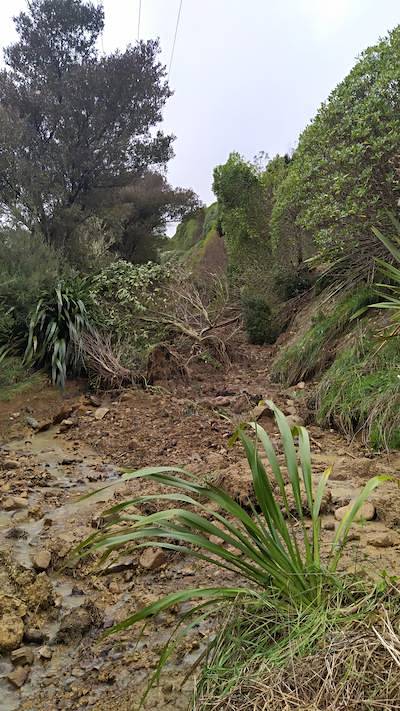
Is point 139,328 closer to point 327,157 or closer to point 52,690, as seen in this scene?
point 327,157

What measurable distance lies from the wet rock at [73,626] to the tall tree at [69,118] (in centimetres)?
949

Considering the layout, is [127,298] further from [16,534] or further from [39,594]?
[39,594]

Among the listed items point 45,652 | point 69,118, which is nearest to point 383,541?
point 45,652

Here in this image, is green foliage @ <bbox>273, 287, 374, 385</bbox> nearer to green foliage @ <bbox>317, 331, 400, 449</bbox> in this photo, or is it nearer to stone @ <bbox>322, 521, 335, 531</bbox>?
green foliage @ <bbox>317, 331, 400, 449</bbox>

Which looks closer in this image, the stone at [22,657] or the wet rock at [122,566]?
the stone at [22,657]

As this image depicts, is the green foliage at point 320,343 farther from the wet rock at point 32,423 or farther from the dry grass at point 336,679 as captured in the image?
the dry grass at point 336,679

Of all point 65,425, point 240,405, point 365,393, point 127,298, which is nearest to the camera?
point 365,393

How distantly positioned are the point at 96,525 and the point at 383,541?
66.3 inches

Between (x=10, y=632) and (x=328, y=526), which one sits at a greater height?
(x=10, y=632)

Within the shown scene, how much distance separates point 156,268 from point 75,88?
606 cm

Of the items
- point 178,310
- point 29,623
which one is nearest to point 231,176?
point 178,310

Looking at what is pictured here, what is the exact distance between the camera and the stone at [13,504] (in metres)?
3.63

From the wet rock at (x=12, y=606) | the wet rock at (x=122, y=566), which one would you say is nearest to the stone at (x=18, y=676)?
the wet rock at (x=12, y=606)

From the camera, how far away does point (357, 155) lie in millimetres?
5793
